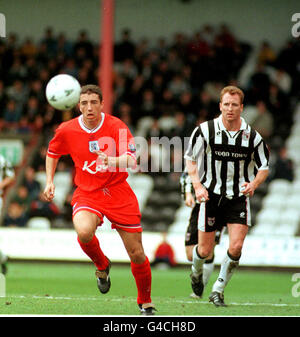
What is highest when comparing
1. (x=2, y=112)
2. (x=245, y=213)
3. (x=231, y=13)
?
(x=231, y=13)

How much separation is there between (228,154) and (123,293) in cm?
308

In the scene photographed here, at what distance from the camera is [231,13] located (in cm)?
2159

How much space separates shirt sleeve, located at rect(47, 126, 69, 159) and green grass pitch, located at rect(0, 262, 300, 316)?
1516mm

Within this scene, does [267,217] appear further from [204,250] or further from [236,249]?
[236,249]

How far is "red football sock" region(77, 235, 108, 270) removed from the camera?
24.6 ft

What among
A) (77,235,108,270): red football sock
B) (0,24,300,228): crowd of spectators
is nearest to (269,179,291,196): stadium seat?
(0,24,300,228): crowd of spectators

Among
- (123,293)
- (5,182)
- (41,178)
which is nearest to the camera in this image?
(123,293)

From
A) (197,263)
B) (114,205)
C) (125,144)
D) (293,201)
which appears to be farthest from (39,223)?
(125,144)

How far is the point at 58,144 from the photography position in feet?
25.3

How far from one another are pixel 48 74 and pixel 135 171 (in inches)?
149

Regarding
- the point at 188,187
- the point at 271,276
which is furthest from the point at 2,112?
the point at 188,187

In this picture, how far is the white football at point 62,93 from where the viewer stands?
969 centimetres

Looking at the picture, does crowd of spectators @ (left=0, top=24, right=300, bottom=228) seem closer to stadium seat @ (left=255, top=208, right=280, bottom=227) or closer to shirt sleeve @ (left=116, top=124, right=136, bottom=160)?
stadium seat @ (left=255, top=208, right=280, bottom=227)

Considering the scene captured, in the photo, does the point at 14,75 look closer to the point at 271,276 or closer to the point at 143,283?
the point at 271,276
